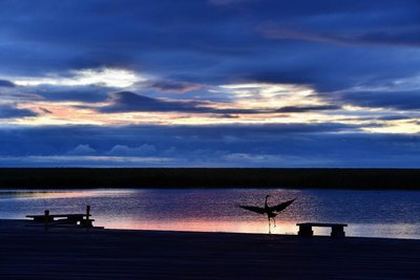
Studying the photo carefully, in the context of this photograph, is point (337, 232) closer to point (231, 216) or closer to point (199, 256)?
point (199, 256)

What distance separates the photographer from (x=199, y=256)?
16.8m

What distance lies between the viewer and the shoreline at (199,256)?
1396 cm

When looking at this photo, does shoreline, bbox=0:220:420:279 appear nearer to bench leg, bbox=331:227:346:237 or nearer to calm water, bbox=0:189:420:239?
bench leg, bbox=331:227:346:237

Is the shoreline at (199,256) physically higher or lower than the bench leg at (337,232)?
lower

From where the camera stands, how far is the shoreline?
45.8ft

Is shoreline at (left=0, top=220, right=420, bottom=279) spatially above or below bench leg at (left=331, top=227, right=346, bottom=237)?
below

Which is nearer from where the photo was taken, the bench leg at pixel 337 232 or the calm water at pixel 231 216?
the bench leg at pixel 337 232

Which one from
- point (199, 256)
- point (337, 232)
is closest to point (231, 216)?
point (337, 232)

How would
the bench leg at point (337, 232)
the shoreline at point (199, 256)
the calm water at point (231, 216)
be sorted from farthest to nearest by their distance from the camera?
the calm water at point (231, 216) → the bench leg at point (337, 232) → the shoreline at point (199, 256)

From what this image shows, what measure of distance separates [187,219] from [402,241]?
25.6 meters

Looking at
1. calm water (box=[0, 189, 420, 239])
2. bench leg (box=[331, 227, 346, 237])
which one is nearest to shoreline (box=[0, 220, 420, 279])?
bench leg (box=[331, 227, 346, 237])

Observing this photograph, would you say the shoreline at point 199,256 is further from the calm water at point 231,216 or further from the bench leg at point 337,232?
the calm water at point 231,216

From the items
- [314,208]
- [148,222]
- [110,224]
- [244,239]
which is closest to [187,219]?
[148,222]

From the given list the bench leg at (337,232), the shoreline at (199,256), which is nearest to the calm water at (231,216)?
the bench leg at (337,232)
